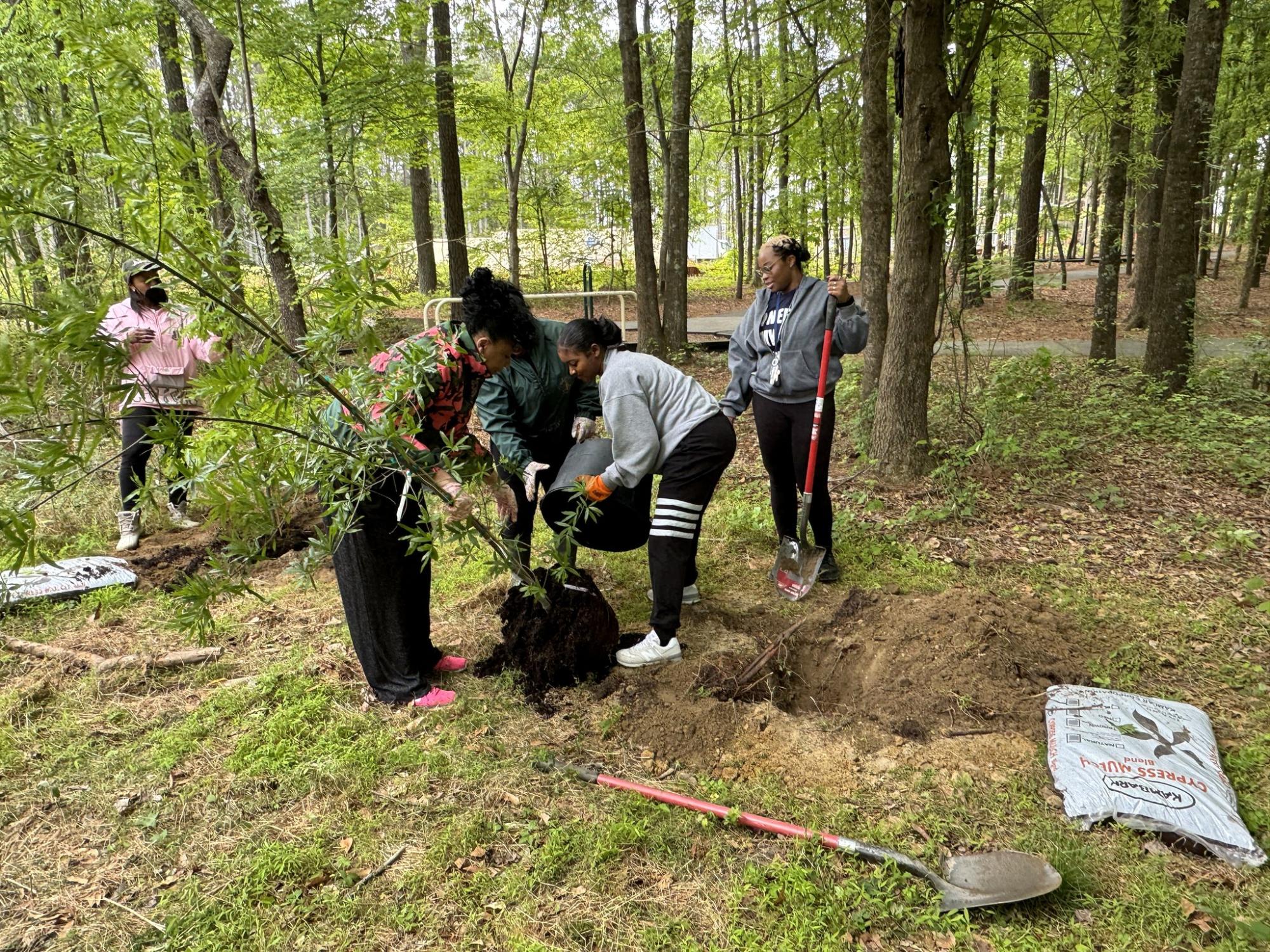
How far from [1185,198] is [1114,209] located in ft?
5.73

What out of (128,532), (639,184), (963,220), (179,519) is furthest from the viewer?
(639,184)

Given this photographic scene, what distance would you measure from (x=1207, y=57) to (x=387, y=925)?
8590 mm

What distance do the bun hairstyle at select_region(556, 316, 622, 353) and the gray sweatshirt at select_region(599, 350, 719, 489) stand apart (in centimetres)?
7

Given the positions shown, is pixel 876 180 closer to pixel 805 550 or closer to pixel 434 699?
pixel 805 550

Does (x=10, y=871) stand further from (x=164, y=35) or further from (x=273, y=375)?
(x=164, y=35)

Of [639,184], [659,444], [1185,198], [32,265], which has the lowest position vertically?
[659,444]

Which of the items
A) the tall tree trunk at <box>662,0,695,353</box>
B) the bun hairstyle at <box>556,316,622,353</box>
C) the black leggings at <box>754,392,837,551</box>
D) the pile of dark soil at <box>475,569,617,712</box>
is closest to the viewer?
the bun hairstyle at <box>556,316,622,353</box>

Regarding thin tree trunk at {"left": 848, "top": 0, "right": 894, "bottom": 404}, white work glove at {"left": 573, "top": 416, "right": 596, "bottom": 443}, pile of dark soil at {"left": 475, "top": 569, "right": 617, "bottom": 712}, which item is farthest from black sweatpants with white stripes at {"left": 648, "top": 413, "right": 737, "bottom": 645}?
thin tree trunk at {"left": 848, "top": 0, "right": 894, "bottom": 404}

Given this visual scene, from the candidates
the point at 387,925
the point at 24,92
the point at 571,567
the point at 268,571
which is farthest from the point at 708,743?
the point at 24,92

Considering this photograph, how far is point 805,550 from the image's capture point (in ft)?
13.4

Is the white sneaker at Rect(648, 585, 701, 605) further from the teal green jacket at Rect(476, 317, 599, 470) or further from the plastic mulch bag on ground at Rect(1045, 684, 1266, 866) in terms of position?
the plastic mulch bag on ground at Rect(1045, 684, 1266, 866)

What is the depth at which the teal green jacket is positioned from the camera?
132 inches

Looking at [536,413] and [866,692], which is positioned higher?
[536,413]

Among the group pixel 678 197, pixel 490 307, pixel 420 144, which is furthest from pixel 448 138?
pixel 490 307
